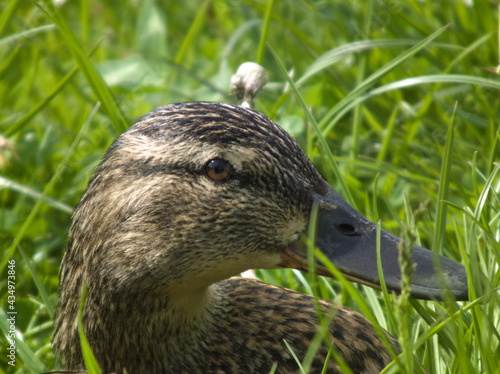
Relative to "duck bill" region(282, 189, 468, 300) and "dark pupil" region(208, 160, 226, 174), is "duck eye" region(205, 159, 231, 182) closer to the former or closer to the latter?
"dark pupil" region(208, 160, 226, 174)

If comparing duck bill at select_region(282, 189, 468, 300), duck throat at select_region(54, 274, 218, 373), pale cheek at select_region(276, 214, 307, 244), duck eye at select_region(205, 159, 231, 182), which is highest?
duck eye at select_region(205, 159, 231, 182)

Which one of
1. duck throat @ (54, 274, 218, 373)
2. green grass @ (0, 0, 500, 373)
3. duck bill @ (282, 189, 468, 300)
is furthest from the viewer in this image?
green grass @ (0, 0, 500, 373)

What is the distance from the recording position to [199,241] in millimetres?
2227

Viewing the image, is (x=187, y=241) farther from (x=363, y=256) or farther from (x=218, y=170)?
(x=363, y=256)

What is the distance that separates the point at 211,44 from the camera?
5078 millimetres

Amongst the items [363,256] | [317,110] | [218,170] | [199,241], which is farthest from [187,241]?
[317,110]

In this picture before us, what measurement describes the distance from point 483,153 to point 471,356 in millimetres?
1434

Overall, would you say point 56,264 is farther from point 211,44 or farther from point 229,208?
point 211,44

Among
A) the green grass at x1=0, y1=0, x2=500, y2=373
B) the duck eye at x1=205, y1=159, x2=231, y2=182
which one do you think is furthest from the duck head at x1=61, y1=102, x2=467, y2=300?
the green grass at x1=0, y1=0, x2=500, y2=373

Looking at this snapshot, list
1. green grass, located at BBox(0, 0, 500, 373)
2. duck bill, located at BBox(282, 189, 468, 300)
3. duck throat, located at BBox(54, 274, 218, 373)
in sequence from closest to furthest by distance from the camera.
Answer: duck bill, located at BBox(282, 189, 468, 300)
duck throat, located at BBox(54, 274, 218, 373)
green grass, located at BBox(0, 0, 500, 373)

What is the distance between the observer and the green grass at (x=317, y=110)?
2785 millimetres

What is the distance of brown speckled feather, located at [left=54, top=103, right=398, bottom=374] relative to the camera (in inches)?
87.1

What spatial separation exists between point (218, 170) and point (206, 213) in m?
0.13

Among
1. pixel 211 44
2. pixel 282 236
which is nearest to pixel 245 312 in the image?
pixel 282 236
